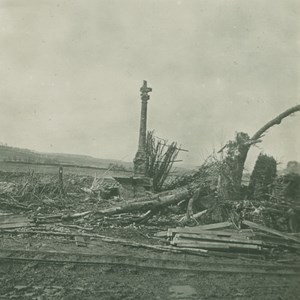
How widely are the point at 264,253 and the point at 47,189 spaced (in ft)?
33.0

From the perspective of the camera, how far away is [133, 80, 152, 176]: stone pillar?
549 inches

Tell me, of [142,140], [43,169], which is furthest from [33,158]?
[142,140]

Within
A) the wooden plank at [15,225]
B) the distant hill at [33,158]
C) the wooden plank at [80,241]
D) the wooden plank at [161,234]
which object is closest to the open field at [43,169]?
the distant hill at [33,158]

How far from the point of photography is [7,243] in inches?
304

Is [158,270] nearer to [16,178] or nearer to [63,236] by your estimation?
[63,236]

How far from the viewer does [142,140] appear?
1418cm

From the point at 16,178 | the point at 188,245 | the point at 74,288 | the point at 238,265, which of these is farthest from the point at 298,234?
the point at 16,178

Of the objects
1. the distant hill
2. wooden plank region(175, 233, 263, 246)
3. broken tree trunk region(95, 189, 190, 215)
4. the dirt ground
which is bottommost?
the dirt ground

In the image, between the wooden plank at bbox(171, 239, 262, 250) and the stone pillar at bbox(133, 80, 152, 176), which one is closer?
the wooden plank at bbox(171, 239, 262, 250)

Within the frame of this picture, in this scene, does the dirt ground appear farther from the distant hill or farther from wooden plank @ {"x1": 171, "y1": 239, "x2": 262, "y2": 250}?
the distant hill

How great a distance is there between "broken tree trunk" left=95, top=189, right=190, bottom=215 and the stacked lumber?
2.34 m

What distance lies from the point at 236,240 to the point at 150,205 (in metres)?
3.54

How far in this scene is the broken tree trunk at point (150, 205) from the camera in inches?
404

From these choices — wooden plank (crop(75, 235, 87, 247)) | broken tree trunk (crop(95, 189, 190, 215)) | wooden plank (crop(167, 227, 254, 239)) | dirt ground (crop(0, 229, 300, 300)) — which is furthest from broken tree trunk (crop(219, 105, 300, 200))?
wooden plank (crop(75, 235, 87, 247))
